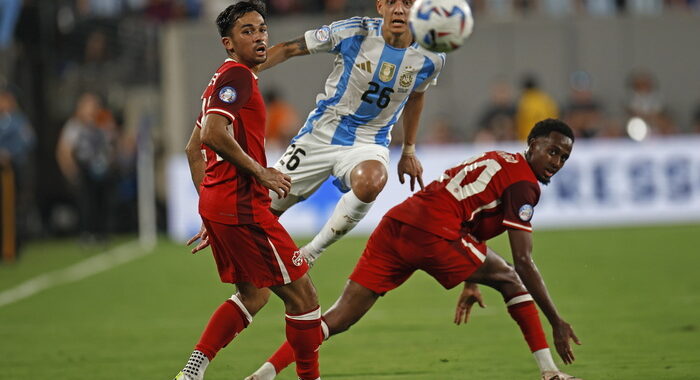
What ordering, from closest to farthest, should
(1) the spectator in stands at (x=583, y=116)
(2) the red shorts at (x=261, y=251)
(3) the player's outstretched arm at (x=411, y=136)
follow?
1. (2) the red shorts at (x=261, y=251)
2. (3) the player's outstretched arm at (x=411, y=136)
3. (1) the spectator in stands at (x=583, y=116)

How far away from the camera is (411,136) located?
795 cm

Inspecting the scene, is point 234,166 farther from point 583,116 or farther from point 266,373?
point 583,116

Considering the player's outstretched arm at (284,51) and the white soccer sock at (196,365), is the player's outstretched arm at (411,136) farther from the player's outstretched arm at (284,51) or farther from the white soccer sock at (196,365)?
the white soccer sock at (196,365)

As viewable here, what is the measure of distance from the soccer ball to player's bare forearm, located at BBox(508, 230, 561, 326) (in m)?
1.14

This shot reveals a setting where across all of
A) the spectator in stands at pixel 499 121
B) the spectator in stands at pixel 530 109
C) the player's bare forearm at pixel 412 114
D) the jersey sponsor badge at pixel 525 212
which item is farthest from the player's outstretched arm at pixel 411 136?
the spectator in stands at pixel 530 109

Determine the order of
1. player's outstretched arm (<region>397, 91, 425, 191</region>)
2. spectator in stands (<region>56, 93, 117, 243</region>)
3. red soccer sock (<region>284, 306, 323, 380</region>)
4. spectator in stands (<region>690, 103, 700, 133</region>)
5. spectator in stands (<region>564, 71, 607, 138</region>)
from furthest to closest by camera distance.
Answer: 1. spectator in stands (<region>690, 103, 700, 133</region>)
2. spectator in stands (<region>564, 71, 607, 138</region>)
3. spectator in stands (<region>56, 93, 117, 243</region>)
4. player's outstretched arm (<region>397, 91, 425, 191</region>)
5. red soccer sock (<region>284, 306, 323, 380</region>)

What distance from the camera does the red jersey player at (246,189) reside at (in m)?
5.96

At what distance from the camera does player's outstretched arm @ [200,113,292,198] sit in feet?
19.4

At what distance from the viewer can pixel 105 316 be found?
1073 cm

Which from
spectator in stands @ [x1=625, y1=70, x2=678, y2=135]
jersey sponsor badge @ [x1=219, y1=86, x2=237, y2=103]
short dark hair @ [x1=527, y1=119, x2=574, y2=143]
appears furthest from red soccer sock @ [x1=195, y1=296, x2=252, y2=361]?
spectator in stands @ [x1=625, y1=70, x2=678, y2=135]

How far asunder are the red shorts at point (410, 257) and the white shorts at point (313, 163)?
0.75m

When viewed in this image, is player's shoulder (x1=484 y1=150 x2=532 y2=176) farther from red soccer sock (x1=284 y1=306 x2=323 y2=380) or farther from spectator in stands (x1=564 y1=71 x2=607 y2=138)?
spectator in stands (x1=564 y1=71 x2=607 y2=138)

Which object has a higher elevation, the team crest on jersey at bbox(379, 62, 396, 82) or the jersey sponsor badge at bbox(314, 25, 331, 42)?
the jersey sponsor badge at bbox(314, 25, 331, 42)

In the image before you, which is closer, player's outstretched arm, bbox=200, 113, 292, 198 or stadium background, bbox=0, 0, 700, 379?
player's outstretched arm, bbox=200, 113, 292, 198
